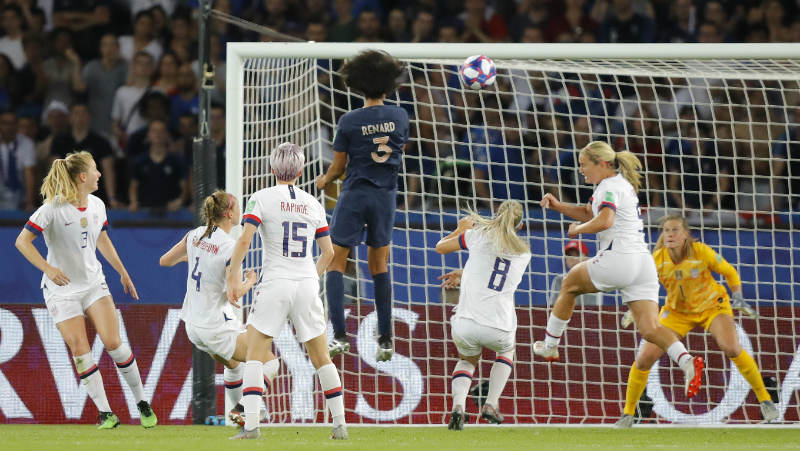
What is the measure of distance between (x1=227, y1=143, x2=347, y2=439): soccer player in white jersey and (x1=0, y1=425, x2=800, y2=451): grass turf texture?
45 centimetres

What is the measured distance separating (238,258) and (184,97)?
6.69 meters

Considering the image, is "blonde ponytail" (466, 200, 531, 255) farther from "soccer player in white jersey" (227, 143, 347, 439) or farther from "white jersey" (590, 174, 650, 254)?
"soccer player in white jersey" (227, 143, 347, 439)

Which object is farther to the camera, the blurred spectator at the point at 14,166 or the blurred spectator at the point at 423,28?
the blurred spectator at the point at 423,28

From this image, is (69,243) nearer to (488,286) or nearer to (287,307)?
(287,307)

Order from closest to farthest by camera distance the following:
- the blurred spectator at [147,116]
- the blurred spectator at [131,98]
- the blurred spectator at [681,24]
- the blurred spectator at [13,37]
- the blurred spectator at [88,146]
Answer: the blurred spectator at [88,146], the blurred spectator at [147,116], the blurred spectator at [131,98], the blurred spectator at [13,37], the blurred spectator at [681,24]

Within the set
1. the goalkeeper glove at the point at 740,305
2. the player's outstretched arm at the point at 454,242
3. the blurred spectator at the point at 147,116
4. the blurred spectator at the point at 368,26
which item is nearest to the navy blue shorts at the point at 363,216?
the player's outstretched arm at the point at 454,242

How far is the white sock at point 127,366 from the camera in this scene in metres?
8.69

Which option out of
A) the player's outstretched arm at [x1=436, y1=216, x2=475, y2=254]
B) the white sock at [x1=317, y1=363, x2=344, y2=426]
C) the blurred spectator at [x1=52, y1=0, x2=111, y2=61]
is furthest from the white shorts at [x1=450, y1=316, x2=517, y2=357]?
the blurred spectator at [x1=52, y1=0, x2=111, y2=61]

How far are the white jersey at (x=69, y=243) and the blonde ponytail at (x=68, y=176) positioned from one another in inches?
2.7

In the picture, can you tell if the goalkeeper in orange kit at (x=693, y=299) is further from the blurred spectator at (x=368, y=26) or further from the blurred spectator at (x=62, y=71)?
the blurred spectator at (x=62, y=71)

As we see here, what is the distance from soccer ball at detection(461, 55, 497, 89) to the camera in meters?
8.53

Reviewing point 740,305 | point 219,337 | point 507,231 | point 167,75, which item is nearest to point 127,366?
point 219,337

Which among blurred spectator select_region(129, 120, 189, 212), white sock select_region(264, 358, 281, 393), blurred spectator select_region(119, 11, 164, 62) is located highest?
blurred spectator select_region(119, 11, 164, 62)

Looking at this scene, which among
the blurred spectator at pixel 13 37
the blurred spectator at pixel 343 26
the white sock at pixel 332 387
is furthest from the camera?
the blurred spectator at pixel 343 26
